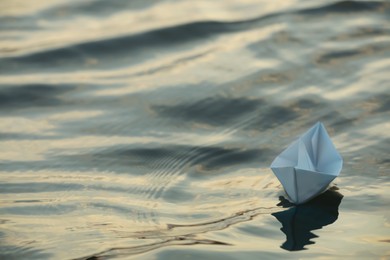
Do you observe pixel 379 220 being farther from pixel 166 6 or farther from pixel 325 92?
pixel 166 6

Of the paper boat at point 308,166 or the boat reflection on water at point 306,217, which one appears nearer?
the boat reflection on water at point 306,217

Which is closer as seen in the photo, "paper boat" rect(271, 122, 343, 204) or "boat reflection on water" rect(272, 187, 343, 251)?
"boat reflection on water" rect(272, 187, 343, 251)

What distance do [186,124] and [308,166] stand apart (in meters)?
0.76

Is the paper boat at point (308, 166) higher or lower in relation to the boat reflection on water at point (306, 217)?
higher

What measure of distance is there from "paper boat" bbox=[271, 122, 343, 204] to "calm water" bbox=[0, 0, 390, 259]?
5 centimetres

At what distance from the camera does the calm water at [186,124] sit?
220 centimetres

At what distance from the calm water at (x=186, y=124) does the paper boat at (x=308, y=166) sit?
0.05 metres

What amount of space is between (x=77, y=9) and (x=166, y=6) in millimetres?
440

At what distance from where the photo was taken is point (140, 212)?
234 cm

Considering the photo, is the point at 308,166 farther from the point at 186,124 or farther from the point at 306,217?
the point at 186,124

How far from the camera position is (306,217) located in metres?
2.29

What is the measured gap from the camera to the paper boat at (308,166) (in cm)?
229

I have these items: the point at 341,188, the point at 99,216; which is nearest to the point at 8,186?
the point at 99,216

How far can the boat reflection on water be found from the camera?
7.09ft
